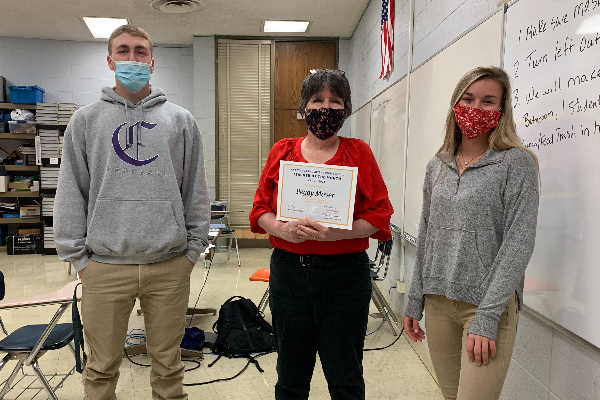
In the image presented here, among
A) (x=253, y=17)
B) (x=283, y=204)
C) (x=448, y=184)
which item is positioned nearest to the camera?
(x=448, y=184)

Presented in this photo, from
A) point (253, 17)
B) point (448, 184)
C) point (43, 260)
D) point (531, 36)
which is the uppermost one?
point (253, 17)

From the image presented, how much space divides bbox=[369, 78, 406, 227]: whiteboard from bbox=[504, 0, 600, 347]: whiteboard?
159cm

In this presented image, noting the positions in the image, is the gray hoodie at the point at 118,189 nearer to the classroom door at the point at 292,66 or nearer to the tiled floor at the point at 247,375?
the tiled floor at the point at 247,375

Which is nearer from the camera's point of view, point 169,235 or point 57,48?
point 169,235

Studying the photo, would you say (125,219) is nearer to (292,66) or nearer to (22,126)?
(292,66)

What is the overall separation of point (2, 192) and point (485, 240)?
6710mm

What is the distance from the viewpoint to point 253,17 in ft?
17.8

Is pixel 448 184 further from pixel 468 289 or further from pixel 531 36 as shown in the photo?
pixel 531 36

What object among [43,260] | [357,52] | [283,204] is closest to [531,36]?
[283,204]

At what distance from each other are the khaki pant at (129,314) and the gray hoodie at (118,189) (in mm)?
57

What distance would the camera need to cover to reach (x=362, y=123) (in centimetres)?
492

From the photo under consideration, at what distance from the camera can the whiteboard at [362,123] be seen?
4531mm

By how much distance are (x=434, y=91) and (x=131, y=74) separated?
168cm

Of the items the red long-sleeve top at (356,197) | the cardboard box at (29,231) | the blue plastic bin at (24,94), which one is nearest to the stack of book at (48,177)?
the cardboard box at (29,231)
